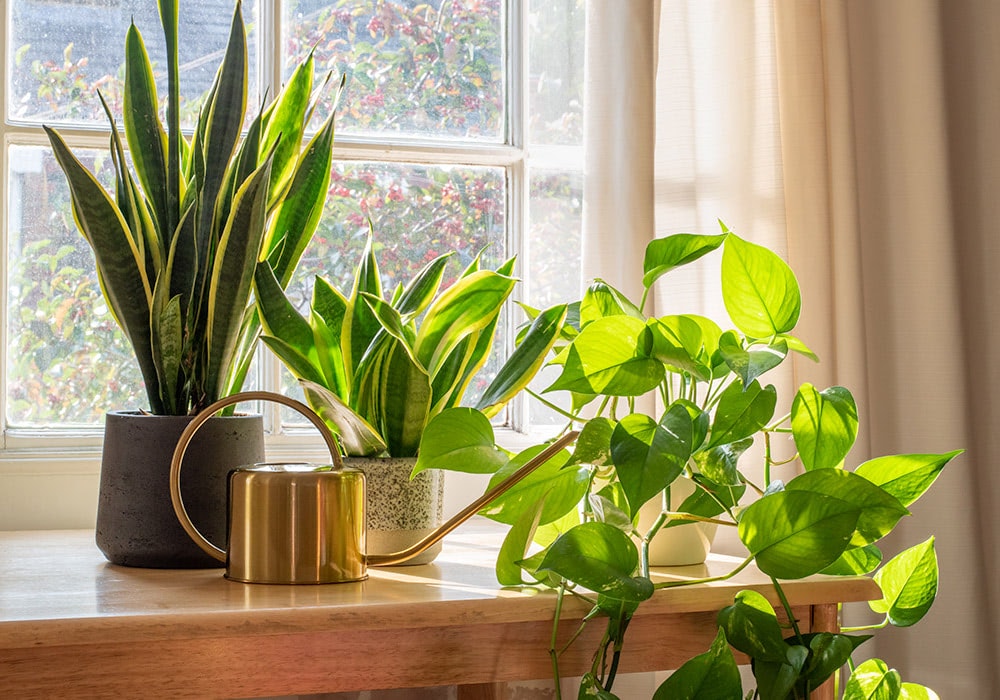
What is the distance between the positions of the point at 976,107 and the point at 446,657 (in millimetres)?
1109

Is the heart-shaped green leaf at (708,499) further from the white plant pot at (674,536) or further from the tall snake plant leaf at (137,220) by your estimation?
the tall snake plant leaf at (137,220)

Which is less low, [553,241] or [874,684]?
[553,241]

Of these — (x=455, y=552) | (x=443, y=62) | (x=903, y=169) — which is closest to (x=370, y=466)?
(x=455, y=552)

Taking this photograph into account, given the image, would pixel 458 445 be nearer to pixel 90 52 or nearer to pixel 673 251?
pixel 673 251

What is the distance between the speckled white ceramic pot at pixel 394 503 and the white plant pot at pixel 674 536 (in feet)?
0.72

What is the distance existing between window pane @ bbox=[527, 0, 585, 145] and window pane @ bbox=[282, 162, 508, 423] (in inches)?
3.8

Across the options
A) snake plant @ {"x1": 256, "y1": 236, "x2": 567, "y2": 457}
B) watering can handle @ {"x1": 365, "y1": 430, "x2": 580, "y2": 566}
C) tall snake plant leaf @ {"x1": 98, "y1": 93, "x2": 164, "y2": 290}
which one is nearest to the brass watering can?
watering can handle @ {"x1": 365, "y1": 430, "x2": 580, "y2": 566}

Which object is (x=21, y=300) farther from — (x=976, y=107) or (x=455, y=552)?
(x=976, y=107)

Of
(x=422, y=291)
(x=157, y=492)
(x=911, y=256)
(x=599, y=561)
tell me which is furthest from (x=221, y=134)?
(x=911, y=256)

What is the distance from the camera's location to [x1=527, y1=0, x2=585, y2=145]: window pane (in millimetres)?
1455

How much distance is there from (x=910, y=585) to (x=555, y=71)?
0.89 metres

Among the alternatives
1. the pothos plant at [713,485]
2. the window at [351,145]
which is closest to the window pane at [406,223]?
the window at [351,145]

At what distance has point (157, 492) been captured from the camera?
3.05 ft

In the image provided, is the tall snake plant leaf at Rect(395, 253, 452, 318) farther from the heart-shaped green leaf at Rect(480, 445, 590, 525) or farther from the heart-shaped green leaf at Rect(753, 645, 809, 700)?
the heart-shaped green leaf at Rect(753, 645, 809, 700)
